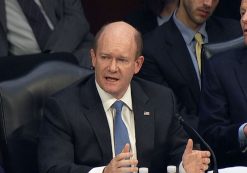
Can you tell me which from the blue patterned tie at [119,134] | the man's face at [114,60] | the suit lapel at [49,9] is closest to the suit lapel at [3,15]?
the suit lapel at [49,9]

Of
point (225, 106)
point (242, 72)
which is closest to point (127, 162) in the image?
point (225, 106)

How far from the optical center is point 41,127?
3.16m

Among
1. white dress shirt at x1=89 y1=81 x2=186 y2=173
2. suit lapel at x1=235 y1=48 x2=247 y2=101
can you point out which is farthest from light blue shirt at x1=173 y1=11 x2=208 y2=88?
white dress shirt at x1=89 y1=81 x2=186 y2=173

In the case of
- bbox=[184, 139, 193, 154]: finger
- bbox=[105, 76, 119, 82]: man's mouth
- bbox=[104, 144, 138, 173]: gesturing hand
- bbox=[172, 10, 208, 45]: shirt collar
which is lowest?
bbox=[104, 144, 138, 173]: gesturing hand

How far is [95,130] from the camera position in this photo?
312 cm

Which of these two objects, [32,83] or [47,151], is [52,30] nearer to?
[32,83]

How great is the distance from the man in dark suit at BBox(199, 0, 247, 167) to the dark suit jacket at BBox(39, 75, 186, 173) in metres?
0.16

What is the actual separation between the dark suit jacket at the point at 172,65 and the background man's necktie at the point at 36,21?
0.51 meters

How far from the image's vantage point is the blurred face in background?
4090 millimetres

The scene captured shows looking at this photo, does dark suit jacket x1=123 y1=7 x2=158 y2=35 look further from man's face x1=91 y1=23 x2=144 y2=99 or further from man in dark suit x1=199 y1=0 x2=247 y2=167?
man's face x1=91 y1=23 x2=144 y2=99

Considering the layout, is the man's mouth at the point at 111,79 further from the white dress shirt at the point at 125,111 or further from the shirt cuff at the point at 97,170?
the shirt cuff at the point at 97,170

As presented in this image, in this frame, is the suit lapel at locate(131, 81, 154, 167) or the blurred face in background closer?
the suit lapel at locate(131, 81, 154, 167)

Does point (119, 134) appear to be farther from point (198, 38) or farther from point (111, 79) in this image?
point (198, 38)

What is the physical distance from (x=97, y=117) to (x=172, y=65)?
2.90ft
